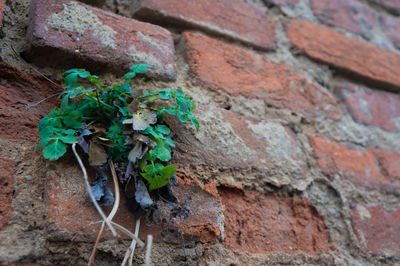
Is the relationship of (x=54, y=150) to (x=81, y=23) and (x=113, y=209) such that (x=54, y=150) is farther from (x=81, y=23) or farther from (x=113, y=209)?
(x=81, y=23)

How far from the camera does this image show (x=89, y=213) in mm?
545

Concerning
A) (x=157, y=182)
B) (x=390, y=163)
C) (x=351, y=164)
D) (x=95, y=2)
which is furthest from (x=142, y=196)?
(x=390, y=163)

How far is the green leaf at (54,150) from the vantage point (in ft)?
1.73

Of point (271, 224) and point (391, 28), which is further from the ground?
point (391, 28)

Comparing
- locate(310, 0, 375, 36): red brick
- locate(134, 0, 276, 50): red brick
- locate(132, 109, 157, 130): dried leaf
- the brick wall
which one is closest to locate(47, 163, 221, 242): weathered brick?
the brick wall

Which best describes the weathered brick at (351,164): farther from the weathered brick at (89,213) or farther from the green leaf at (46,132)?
the green leaf at (46,132)

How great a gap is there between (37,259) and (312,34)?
0.85 metres

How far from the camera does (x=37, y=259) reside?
500 millimetres

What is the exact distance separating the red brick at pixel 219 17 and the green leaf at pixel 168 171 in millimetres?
375

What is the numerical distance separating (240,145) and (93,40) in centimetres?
34

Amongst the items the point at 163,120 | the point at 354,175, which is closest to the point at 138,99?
the point at 163,120

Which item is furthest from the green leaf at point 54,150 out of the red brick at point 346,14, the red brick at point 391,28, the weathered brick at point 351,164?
the red brick at point 391,28

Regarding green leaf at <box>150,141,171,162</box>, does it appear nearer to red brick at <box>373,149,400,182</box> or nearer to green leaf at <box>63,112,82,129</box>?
green leaf at <box>63,112,82,129</box>

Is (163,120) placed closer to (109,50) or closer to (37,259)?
(109,50)
